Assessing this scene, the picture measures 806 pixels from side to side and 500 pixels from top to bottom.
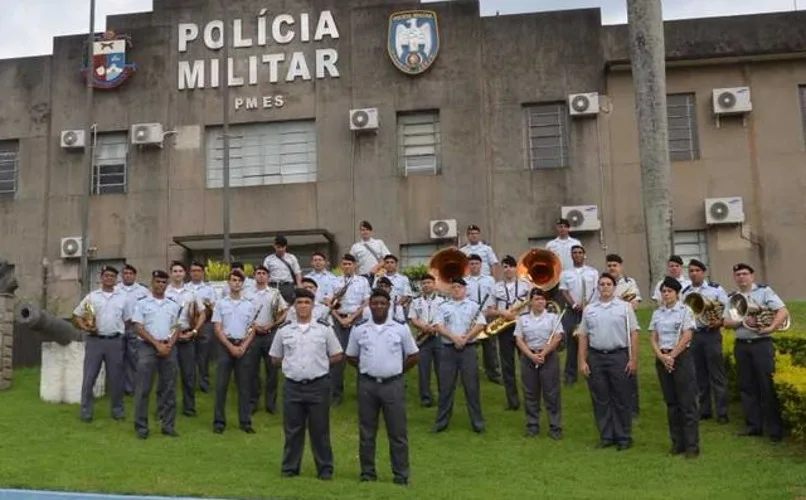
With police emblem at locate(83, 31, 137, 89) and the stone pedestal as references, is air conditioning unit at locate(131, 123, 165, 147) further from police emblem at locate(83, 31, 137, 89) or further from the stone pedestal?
the stone pedestal

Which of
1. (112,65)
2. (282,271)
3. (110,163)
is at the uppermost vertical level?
(112,65)

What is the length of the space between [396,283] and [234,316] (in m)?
2.33

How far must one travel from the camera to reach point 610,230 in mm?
20047

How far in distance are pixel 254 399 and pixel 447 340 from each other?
8.32ft

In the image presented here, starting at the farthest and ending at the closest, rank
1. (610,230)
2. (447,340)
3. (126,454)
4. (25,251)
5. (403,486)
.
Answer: (25,251)
(610,230)
(447,340)
(126,454)
(403,486)

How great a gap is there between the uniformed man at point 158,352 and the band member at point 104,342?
0.69 meters

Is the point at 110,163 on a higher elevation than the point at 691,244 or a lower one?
higher

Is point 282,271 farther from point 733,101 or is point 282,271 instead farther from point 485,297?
point 733,101

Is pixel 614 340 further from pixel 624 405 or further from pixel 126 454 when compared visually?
pixel 126 454

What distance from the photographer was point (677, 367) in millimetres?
9812

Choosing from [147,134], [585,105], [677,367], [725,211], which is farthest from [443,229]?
[677,367]

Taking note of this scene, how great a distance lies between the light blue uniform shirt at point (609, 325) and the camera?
1025cm

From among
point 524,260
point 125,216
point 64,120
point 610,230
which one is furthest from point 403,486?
point 64,120

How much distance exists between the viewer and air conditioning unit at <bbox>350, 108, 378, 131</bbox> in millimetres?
20516
